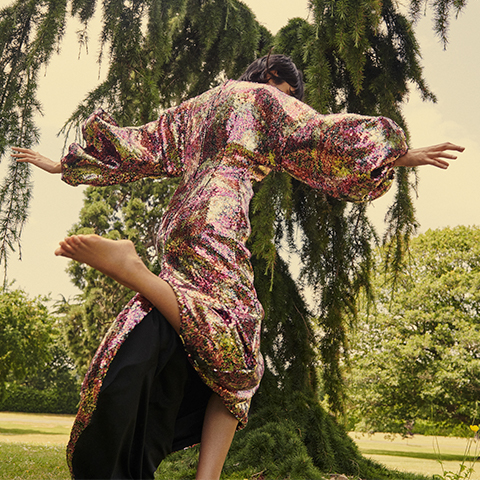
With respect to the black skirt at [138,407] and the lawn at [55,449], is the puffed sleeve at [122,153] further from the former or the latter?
the lawn at [55,449]

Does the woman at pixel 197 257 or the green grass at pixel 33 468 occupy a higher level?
the woman at pixel 197 257

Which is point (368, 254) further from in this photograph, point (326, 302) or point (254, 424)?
point (254, 424)

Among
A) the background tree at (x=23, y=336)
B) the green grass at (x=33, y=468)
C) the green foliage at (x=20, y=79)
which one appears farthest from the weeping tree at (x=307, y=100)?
the background tree at (x=23, y=336)

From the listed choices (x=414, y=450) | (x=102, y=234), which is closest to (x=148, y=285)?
(x=102, y=234)

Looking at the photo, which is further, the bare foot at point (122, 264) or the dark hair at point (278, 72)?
the dark hair at point (278, 72)

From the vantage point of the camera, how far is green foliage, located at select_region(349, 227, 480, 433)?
35.9 feet

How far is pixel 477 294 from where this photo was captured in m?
11.7

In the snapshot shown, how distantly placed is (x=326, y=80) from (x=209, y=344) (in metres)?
1.89

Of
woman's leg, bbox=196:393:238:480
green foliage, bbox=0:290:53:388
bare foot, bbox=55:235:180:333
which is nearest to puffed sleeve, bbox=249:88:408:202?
bare foot, bbox=55:235:180:333

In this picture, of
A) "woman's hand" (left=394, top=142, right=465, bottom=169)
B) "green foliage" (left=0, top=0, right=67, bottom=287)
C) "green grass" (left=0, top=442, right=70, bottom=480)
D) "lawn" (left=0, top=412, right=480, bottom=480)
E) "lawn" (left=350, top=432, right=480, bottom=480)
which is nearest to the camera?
"woman's hand" (left=394, top=142, right=465, bottom=169)

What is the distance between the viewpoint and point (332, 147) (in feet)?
4.15

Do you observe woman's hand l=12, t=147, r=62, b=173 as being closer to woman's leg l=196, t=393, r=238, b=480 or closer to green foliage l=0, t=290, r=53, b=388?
woman's leg l=196, t=393, r=238, b=480

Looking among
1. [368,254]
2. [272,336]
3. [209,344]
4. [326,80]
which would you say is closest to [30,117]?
[326,80]

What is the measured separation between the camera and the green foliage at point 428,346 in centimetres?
1095
